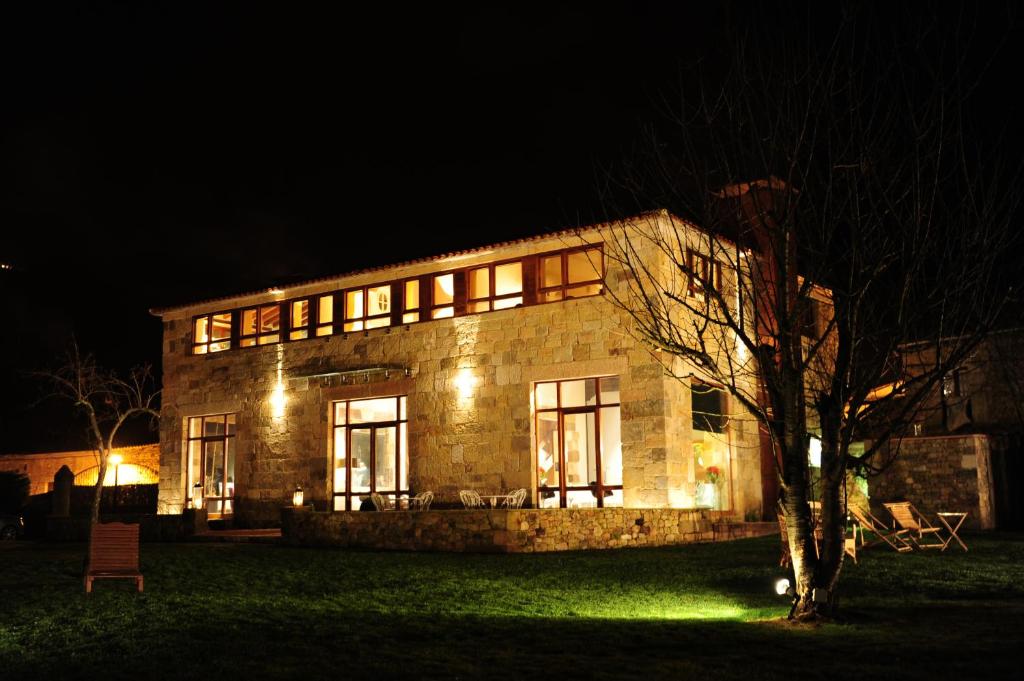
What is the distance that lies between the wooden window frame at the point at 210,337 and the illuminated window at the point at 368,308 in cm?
377

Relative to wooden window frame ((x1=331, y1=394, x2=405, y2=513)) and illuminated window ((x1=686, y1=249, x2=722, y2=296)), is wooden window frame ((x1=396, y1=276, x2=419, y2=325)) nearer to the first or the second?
wooden window frame ((x1=331, y1=394, x2=405, y2=513))

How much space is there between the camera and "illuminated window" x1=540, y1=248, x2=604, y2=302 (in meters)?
Result: 17.7

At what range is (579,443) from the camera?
17750 millimetres

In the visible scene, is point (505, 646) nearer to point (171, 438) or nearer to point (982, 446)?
point (982, 446)

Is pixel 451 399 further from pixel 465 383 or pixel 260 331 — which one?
pixel 260 331

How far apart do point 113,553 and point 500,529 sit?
5740mm

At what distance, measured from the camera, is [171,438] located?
23484mm

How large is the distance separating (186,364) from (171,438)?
1.96 metres

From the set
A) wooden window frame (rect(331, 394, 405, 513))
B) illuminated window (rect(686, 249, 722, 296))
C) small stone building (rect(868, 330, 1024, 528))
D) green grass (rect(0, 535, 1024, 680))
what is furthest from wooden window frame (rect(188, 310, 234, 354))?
small stone building (rect(868, 330, 1024, 528))

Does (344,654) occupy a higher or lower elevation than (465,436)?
lower

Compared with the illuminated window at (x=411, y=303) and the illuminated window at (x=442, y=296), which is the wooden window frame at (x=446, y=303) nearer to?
the illuminated window at (x=442, y=296)

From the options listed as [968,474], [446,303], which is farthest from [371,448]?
[968,474]

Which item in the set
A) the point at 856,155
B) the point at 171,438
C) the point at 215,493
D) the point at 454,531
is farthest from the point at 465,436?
the point at 856,155

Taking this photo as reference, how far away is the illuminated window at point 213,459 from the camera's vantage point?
882 inches
